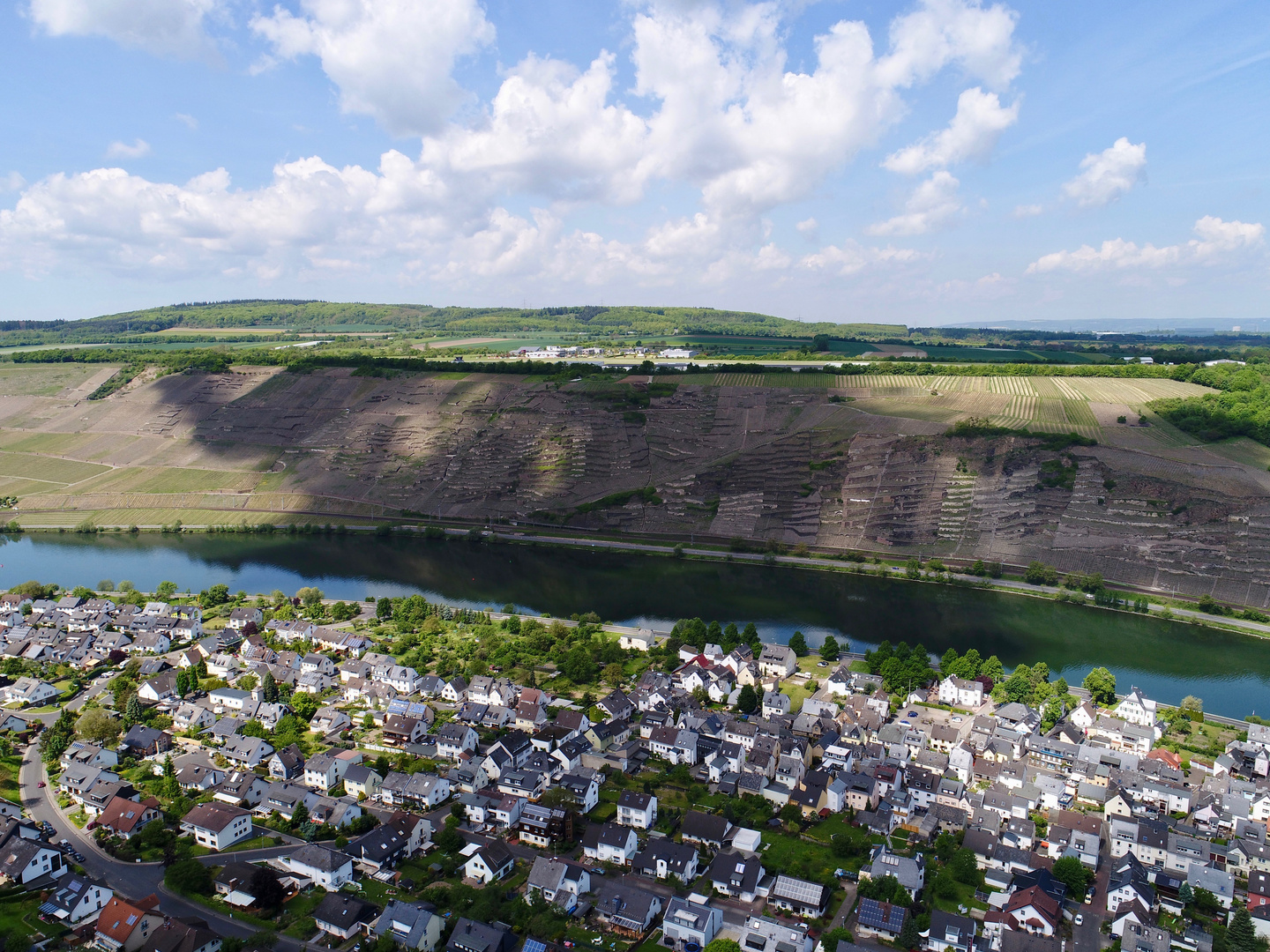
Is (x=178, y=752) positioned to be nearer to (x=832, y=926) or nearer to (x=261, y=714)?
(x=261, y=714)

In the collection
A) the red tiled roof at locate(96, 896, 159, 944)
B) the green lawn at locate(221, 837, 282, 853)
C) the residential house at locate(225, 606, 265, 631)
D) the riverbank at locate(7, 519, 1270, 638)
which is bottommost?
the riverbank at locate(7, 519, 1270, 638)

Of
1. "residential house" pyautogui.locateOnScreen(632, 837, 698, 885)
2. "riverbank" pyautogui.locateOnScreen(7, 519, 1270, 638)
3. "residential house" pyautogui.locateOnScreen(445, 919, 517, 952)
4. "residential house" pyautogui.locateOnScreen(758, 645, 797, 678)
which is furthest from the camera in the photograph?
"riverbank" pyautogui.locateOnScreen(7, 519, 1270, 638)

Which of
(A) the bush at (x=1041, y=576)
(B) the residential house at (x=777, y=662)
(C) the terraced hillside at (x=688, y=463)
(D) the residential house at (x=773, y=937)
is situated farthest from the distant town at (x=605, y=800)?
(C) the terraced hillside at (x=688, y=463)

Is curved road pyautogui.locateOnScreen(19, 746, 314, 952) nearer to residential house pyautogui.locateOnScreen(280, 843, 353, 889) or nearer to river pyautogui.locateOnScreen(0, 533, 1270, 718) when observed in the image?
residential house pyautogui.locateOnScreen(280, 843, 353, 889)

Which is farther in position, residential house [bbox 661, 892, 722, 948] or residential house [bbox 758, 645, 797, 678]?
residential house [bbox 758, 645, 797, 678]

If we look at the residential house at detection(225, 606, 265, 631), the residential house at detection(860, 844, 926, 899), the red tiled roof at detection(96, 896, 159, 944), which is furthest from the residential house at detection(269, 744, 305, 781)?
the residential house at detection(860, 844, 926, 899)

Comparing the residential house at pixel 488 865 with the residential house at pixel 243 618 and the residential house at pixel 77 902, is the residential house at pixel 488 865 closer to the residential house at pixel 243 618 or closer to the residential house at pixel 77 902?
the residential house at pixel 77 902

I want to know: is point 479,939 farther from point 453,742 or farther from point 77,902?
point 453,742
